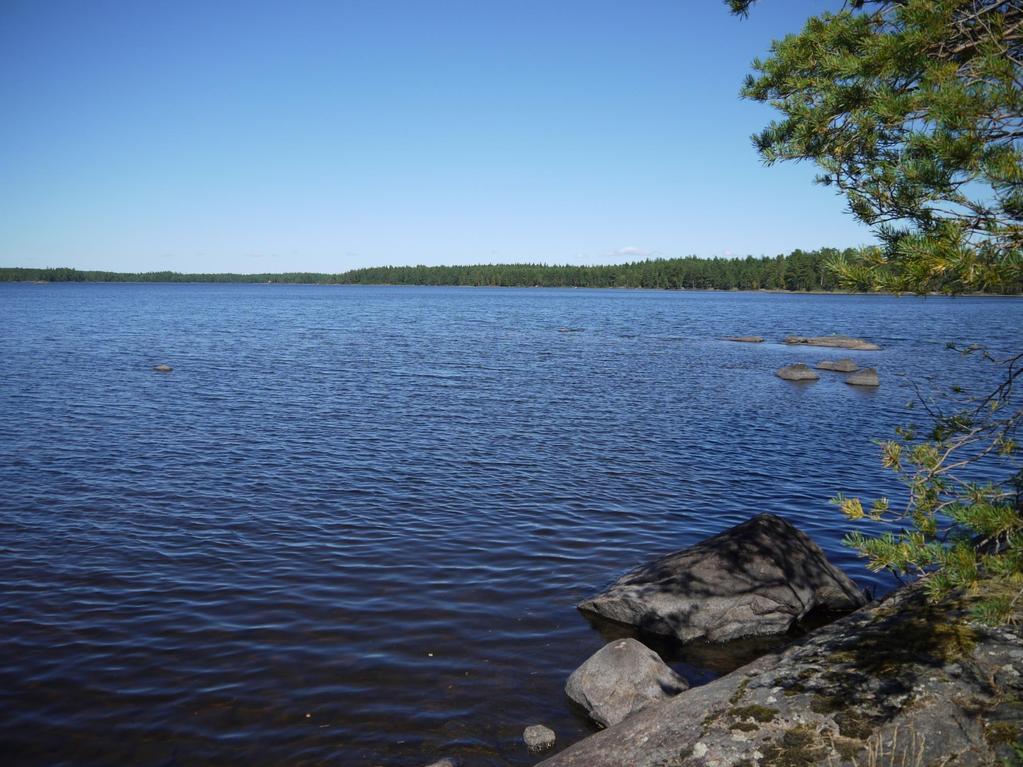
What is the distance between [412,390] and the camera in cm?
3644

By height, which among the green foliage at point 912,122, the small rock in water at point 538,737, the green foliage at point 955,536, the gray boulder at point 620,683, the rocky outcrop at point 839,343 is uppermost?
the green foliage at point 912,122

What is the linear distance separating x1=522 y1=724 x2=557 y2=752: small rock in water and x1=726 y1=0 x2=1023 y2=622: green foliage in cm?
514

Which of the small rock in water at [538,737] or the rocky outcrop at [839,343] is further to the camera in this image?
the rocky outcrop at [839,343]

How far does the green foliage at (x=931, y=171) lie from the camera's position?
5.10 meters

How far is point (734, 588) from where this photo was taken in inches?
489

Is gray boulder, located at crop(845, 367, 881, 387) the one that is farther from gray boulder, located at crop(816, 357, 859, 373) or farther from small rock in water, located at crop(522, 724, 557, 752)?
small rock in water, located at crop(522, 724, 557, 752)

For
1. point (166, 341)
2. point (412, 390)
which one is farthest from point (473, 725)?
point (166, 341)

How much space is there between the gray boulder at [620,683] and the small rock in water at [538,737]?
756 millimetres

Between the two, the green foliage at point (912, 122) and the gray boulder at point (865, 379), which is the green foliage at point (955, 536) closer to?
the green foliage at point (912, 122)

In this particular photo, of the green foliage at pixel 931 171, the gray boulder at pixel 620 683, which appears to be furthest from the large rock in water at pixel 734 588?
the green foliage at pixel 931 171

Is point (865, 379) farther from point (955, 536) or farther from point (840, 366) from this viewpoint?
point (955, 536)

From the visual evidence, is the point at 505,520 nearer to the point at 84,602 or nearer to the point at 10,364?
the point at 84,602

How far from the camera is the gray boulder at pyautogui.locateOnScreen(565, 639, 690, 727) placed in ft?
31.5

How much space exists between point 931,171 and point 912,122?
797 mm
